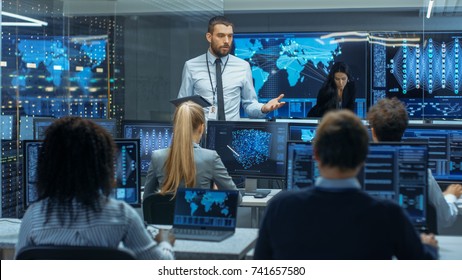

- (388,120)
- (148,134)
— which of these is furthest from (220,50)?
(388,120)

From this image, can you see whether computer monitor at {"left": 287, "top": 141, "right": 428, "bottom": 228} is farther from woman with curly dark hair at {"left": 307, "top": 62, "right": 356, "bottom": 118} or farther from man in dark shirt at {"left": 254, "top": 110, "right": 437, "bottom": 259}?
woman with curly dark hair at {"left": 307, "top": 62, "right": 356, "bottom": 118}

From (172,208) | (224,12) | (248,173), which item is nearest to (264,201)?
(248,173)

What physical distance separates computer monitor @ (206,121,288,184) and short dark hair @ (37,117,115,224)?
2259mm

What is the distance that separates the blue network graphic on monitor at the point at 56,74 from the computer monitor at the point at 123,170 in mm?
2074

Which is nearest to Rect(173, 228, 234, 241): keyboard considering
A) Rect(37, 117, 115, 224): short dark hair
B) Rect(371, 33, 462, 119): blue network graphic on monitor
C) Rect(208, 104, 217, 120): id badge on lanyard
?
Rect(37, 117, 115, 224): short dark hair

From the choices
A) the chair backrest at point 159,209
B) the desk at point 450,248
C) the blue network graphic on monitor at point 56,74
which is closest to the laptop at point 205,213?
the chair backrest at point 159,209

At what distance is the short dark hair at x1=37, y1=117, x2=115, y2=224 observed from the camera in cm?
232

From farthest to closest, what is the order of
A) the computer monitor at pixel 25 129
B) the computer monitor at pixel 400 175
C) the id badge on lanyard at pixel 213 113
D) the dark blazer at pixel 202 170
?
the id badge on lanyard at pixel 213 113, the computer monitor at pixel 25 129, the dark blazer at pixel 202 170, the computer monitor at pixel 400 175

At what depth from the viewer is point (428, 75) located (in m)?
6.88

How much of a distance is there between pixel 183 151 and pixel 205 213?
889 millimetres

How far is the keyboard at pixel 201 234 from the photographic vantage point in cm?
299

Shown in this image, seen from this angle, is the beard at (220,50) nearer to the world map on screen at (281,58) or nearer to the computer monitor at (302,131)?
the world map on screen at (281,58)
